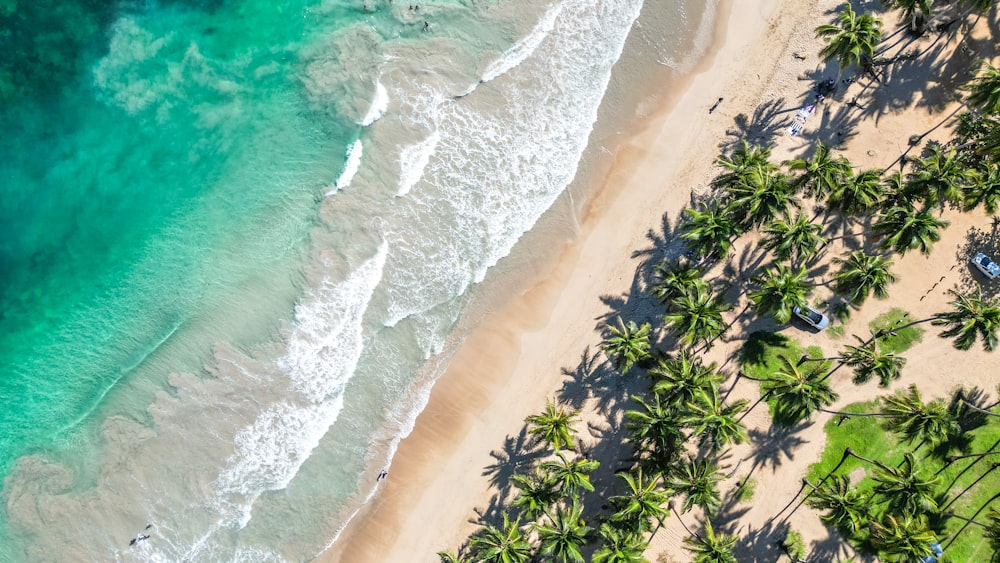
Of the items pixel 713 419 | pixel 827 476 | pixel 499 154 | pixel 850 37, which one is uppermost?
pixel 850 37

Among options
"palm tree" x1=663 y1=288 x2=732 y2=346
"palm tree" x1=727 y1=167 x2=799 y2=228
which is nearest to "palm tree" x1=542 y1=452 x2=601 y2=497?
"palm tree" x1=663 y1=288 x2=732 y2=346

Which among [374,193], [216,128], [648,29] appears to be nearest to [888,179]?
[648,29]

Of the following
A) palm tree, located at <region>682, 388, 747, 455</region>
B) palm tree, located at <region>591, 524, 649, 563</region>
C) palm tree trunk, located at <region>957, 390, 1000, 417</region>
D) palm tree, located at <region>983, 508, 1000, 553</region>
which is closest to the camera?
palm tree, located at <region>591, 524, 649, 563</region>

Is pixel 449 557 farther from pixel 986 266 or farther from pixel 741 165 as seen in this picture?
pixel 986 266

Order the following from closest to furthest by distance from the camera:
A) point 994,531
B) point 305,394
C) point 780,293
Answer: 1. point 780,293
2. point 994,531
3. point 305,394

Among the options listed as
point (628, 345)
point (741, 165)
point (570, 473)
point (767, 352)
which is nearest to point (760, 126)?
point (741, 165)

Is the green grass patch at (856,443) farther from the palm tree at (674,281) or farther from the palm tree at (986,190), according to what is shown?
the palm tree at (674,281)

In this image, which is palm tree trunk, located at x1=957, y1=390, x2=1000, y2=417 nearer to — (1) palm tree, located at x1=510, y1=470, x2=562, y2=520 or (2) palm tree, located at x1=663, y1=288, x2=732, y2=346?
(2) palm tree, located at x1=663, y1=288, x2=732, y2=346
